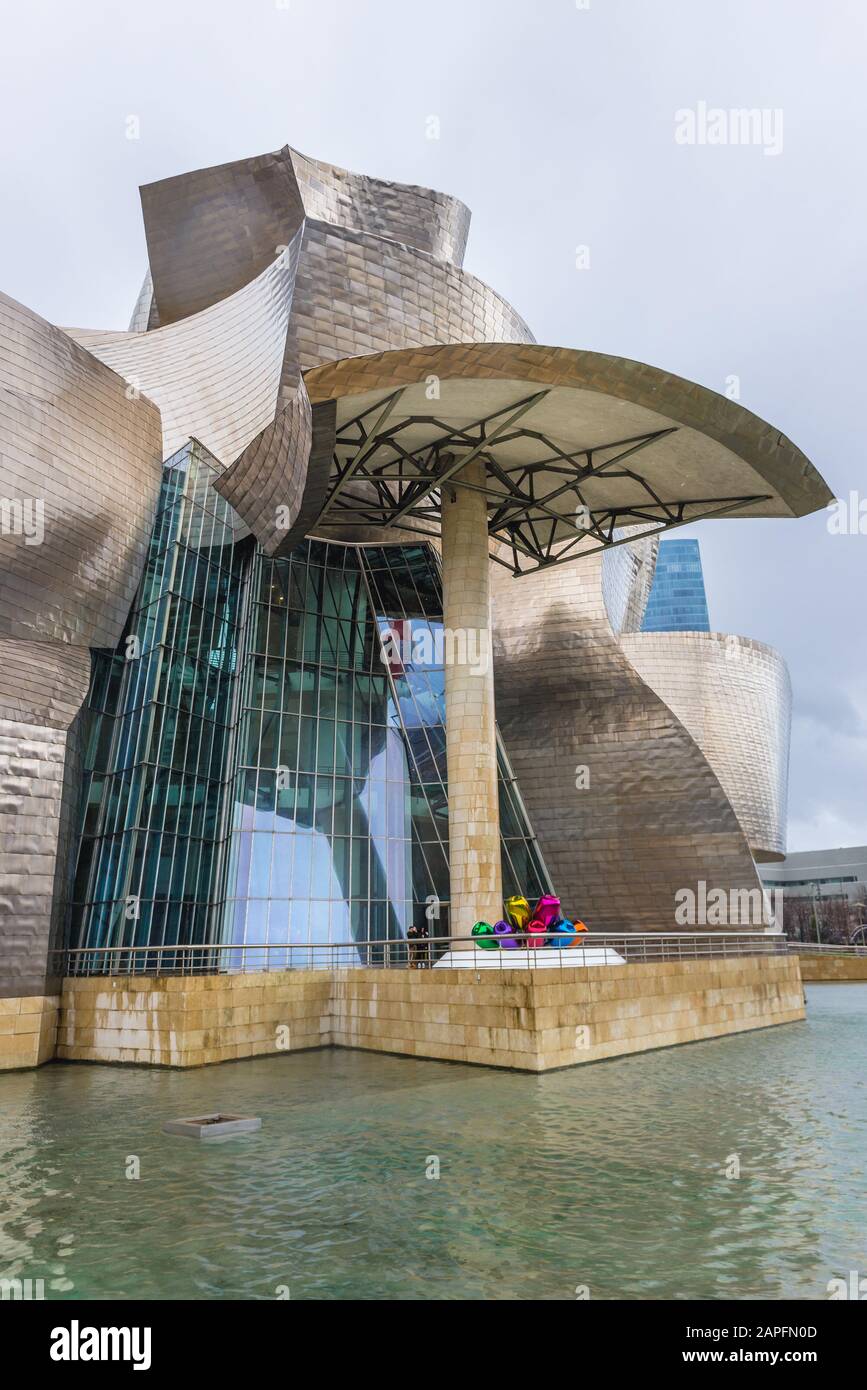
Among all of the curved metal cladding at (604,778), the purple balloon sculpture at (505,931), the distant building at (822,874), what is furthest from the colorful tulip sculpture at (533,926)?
the distant building at (822,874)

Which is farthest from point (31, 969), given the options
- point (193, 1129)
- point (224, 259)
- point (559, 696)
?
point (224, 259)

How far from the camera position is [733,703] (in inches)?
1535

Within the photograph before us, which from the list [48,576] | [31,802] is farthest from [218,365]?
A: [31,802]

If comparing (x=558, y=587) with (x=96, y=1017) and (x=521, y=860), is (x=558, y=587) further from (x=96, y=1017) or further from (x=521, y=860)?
(x=96, y=1017)

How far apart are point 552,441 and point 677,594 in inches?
3680

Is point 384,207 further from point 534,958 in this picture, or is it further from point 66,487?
point 534,958

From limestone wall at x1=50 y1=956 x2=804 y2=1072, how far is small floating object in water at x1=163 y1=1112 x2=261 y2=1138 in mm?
5345

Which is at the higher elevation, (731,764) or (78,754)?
(731,764)

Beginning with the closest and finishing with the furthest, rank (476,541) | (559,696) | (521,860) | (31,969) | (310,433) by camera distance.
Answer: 1. (31,969)
2. (310,433)
3. (476,541)
4. (521,860)
5. (559,696)

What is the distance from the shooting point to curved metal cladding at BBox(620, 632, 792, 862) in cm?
3769

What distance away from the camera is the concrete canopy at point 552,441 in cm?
1752

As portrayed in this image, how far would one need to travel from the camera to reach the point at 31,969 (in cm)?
1656

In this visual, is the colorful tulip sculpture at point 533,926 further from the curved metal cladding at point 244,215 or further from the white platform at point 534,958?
the curved metal cladding at point 244,215
